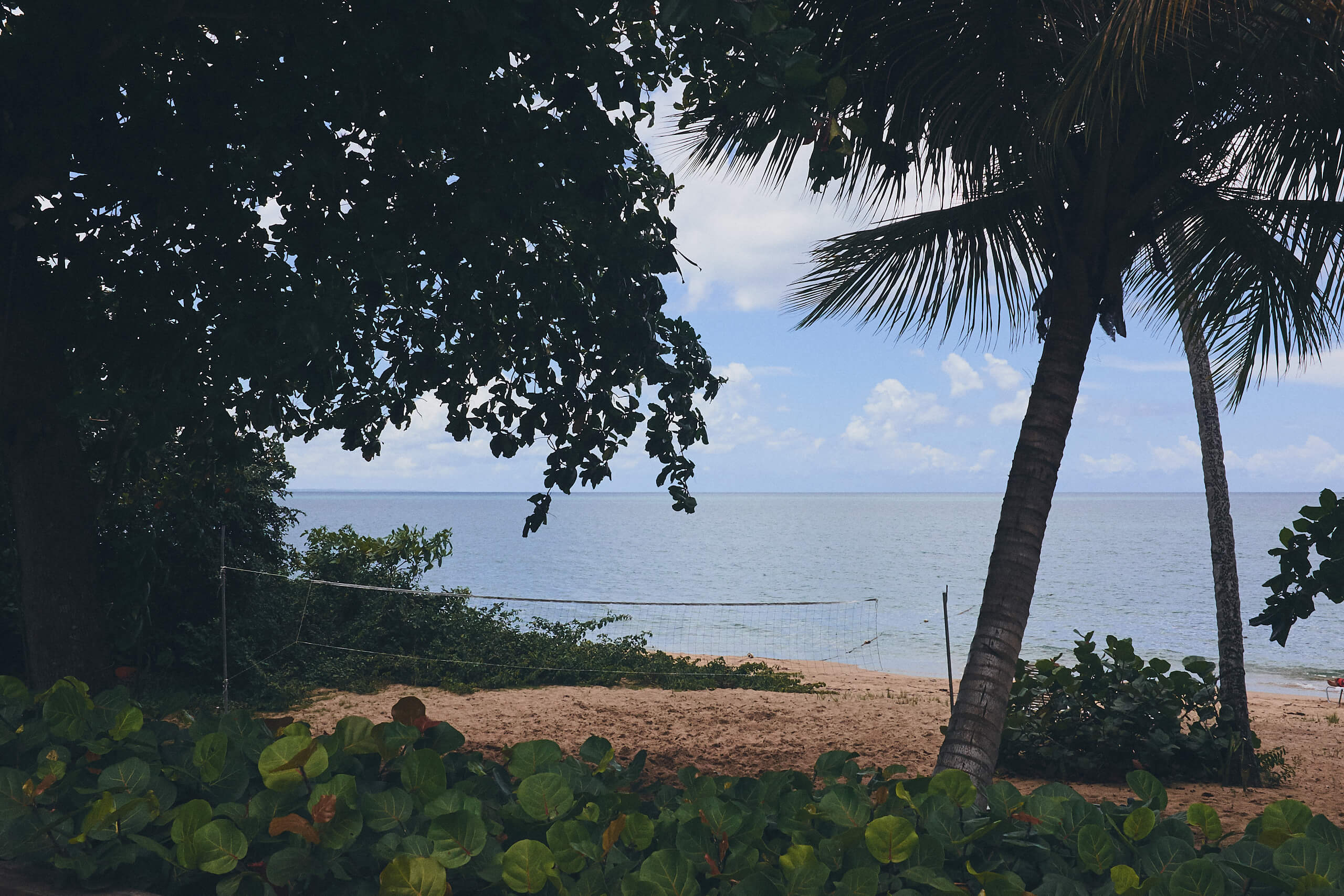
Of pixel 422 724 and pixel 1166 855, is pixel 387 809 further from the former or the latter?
pixel 1166 855

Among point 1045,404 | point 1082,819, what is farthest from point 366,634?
point 1082,819

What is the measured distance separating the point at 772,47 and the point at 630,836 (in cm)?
209

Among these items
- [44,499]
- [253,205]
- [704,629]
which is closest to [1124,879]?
[44,499]

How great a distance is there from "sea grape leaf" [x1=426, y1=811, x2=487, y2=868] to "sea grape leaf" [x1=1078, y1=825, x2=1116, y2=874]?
101 centimetres

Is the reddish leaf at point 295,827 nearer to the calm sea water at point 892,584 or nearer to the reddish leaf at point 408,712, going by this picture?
the reddish leaf at point 408,712

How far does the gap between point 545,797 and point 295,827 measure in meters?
0.43

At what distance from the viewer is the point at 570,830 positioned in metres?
1.46

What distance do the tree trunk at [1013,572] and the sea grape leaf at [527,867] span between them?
3.59 meters

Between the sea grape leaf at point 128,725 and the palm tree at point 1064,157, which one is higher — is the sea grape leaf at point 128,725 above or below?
below

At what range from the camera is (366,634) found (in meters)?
11.2

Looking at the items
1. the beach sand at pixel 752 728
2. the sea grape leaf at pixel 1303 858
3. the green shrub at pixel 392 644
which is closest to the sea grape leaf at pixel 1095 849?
the sea grape leaf at pixel 1303 858

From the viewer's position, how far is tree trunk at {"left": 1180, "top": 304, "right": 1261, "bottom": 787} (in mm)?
6777

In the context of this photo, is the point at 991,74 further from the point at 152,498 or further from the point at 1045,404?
the point at 152,498

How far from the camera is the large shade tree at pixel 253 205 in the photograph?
3.42 m
